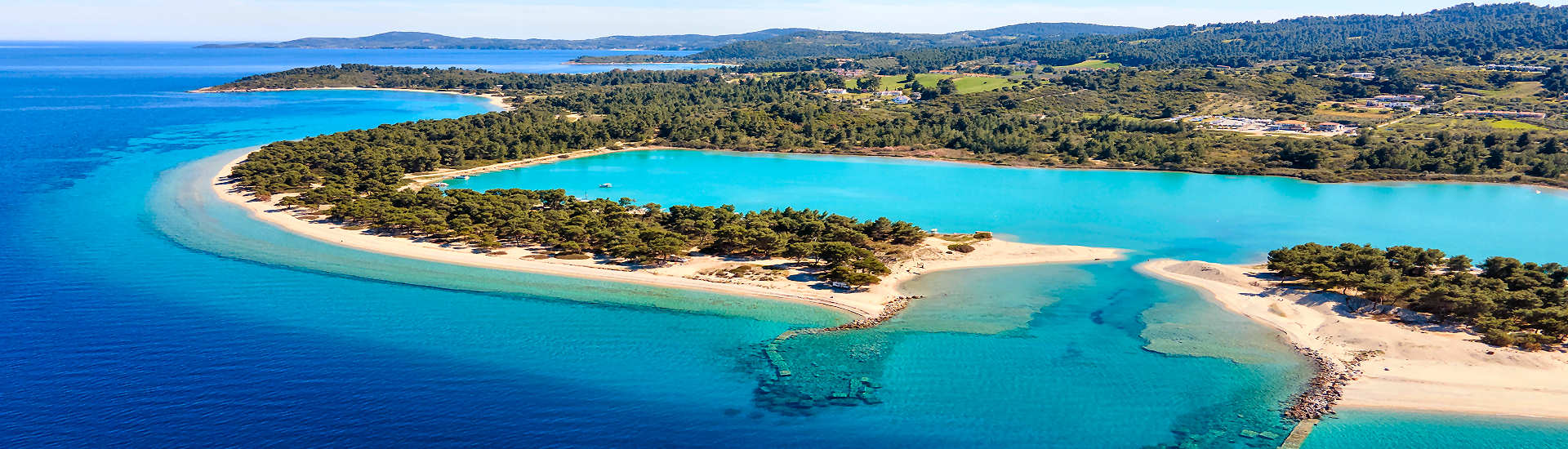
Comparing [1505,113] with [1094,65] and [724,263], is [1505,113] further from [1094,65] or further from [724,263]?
[724,263]

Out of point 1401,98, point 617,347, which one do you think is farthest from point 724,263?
point 1401,98

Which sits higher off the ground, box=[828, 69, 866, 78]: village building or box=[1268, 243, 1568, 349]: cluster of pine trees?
box=[828, 69, 866, 78]: village building

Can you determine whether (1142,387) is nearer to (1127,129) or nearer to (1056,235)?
(1056,235)

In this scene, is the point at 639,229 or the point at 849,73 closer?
the point at 639,229

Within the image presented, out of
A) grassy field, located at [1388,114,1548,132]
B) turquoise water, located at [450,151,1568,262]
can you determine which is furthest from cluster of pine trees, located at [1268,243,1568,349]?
grassy field, located at [1388,114,1548,132]

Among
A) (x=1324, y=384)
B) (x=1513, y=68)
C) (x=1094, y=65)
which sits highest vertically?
(x=1094, y=65)

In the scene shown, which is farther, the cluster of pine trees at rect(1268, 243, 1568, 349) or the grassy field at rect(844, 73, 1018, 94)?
the grassy field at rect(844, 73, 1018, 94)

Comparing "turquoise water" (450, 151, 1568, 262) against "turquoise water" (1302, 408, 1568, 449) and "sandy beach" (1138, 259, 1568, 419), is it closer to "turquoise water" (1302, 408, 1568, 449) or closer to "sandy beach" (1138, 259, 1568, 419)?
"sandy beach" (1138, 259, 1568, 419)
